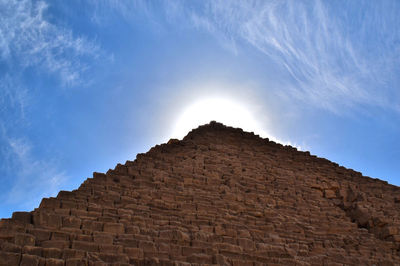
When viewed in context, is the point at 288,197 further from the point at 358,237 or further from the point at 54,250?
the point at 54,250

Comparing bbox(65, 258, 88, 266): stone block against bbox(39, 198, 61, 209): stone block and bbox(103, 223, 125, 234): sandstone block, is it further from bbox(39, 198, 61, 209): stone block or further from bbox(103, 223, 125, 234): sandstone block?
bbox(39, 198, 61, 209): stone block

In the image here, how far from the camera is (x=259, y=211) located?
8.80m

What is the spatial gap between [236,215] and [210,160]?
9.54 ft

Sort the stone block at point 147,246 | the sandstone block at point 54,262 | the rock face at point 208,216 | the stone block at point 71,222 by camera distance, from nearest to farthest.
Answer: the sandstone block at point 54,262
the rock face at point 208,216
the stone block at point 147,246
the stone block at point 71,222

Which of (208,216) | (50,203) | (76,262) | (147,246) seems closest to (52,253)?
(76,262)

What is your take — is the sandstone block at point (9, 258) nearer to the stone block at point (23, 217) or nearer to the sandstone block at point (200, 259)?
the stone block at point (23, 217)

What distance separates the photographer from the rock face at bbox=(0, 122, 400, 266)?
5879 mm

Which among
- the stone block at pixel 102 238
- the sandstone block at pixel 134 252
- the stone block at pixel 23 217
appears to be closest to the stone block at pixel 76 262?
the stone block at pixel 102 238

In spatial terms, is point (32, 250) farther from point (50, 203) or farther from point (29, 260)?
point (50, 203)

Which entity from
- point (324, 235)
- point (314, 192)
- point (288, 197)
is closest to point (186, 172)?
point (288, 197)

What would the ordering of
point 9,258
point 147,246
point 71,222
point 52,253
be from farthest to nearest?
1. point 71,222
2. point 147,246
3. point 52,253
4. point 9,258

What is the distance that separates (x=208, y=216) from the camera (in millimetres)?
7770

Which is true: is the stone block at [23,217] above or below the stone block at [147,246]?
above

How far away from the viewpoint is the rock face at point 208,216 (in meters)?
5.88
